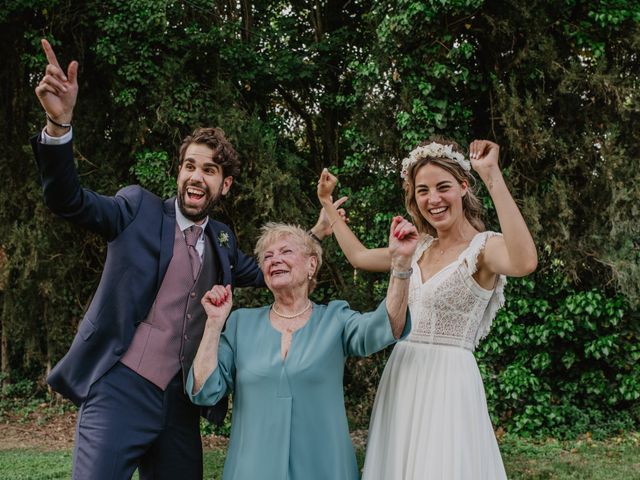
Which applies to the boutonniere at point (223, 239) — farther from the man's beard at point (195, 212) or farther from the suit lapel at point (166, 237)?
the suit lapel at point (166, 237)

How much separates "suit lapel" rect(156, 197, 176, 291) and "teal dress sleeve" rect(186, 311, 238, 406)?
0.38m

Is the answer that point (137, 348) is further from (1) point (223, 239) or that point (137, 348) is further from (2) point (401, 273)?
(2) point (401, 273)

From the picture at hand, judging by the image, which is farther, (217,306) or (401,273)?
(217,306)

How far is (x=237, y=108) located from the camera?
7965 mm

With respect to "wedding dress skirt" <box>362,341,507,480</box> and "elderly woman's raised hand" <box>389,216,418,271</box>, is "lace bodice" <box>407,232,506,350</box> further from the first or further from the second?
"elderly woman's raised hand" <box>389,216,418,271</box>

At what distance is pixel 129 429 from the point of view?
2.69 metres

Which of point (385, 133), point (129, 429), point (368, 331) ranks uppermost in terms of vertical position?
point (385, 133)

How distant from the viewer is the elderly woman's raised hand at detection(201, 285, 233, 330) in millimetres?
2592

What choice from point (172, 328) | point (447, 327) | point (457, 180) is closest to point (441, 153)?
point (457, 180)

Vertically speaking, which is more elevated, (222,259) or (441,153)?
(441,153)

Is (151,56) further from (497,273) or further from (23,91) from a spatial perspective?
(497,273)

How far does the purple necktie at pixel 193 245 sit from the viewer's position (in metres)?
2.92

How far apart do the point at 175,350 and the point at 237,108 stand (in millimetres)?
5647

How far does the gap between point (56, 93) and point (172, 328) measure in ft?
3.67
